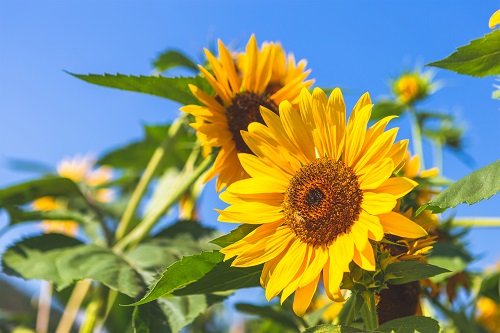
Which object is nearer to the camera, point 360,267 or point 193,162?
point 360,267

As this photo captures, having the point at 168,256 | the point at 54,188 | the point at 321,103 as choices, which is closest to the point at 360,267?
the point at 321,103

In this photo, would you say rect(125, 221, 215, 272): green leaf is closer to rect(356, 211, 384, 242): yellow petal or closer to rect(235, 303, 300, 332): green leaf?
rect(235, 303, 300, 332): green leaf

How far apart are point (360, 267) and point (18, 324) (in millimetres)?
1060

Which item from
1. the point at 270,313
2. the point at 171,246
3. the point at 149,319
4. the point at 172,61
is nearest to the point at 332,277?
the point at 149,319

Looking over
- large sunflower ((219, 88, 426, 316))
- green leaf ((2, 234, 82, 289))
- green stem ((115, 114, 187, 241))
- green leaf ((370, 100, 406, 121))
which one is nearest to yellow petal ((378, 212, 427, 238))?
large sunflower ((219, 88, 426, 316))

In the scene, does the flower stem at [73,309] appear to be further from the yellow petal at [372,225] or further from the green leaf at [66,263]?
the yellow petal at [372,225]

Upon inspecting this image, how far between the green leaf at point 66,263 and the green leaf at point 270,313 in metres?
0.17

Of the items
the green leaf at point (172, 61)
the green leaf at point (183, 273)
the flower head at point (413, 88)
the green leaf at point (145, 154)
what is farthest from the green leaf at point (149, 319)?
the flower head at point (413, 88)

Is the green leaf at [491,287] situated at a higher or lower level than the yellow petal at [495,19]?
lower

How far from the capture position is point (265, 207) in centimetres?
67

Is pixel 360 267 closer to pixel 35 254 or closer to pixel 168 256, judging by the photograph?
pixel 168 256

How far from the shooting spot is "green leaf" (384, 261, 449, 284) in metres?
0.56

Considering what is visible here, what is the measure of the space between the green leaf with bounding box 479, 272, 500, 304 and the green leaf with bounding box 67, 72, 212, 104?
50 centimetres

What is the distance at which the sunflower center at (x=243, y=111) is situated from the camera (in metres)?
0.94
